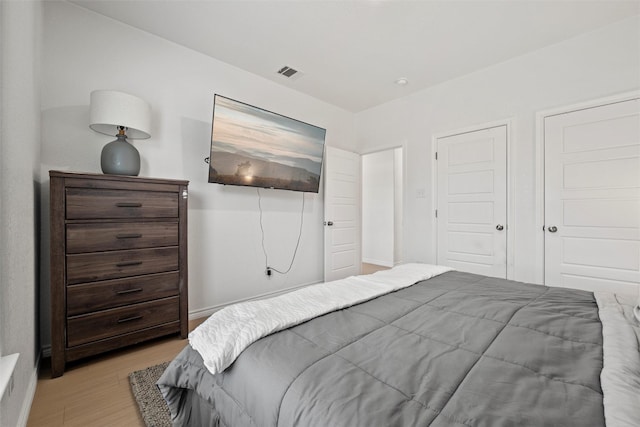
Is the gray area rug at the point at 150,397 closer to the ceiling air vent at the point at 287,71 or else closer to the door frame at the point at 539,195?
the ceiling air vent at the point at 287,71

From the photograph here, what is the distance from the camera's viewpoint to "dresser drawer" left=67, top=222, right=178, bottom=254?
5.99 feet

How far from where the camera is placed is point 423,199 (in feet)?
11.8

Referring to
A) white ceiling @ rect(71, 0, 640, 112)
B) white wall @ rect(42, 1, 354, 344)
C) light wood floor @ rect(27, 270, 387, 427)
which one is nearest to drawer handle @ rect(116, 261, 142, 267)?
white wall @ rect(42, 1, 354, 344)

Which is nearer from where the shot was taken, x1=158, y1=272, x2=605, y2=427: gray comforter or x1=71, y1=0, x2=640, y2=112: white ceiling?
x1=158, y1=272, x2=605, y2=427: gray comforter

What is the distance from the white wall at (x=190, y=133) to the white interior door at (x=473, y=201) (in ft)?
5.44

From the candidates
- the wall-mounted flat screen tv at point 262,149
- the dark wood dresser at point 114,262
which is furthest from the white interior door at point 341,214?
the dark wood dresser at point 114,262

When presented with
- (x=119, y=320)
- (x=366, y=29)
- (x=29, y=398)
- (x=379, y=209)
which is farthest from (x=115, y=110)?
(x=379, y=209)

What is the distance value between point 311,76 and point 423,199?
82.1 inches

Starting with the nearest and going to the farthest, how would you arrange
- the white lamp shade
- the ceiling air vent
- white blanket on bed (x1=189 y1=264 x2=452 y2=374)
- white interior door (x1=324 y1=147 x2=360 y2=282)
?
white blanket on bed (x1=189 y1=264 x2=452 y2=374) → the white lamp shade → the ceiling air vent → white interior door (x1=324 y1=147 x2=360 y2=282)

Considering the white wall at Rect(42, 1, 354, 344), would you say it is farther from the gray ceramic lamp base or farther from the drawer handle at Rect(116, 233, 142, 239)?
the drawer handle at Rect(116, 233, 142, 239)

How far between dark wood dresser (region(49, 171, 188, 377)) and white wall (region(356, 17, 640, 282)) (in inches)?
111

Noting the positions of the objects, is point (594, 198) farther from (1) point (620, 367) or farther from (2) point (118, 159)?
(2) point (118, 159)

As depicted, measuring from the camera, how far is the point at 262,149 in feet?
9.77

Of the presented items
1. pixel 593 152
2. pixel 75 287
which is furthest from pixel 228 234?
pixel 593 152
